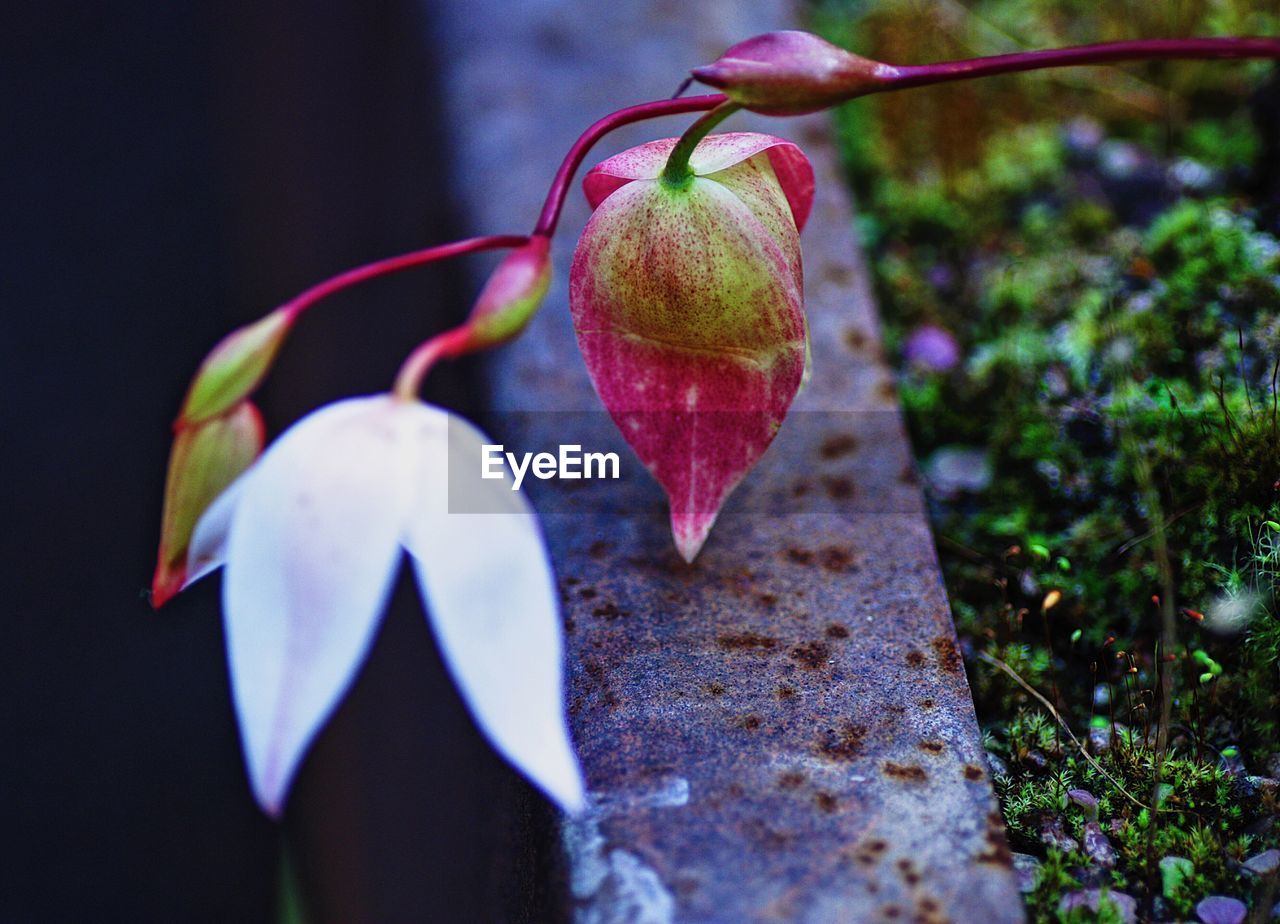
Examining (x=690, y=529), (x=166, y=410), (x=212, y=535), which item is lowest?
(x=166, y=410)

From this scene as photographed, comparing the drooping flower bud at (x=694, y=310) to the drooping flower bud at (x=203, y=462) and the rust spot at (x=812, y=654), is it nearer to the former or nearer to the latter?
the rust spot at (x=812, y=654)

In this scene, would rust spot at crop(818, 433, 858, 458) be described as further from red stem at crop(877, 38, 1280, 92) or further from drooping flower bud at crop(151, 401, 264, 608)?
drooping flower bud at crop(151, 401, 264, 608)

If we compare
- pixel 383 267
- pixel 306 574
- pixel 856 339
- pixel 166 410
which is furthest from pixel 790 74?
pixel 166 410

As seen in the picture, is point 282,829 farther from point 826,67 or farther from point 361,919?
point 826,67

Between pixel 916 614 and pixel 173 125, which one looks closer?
pixel 916 614

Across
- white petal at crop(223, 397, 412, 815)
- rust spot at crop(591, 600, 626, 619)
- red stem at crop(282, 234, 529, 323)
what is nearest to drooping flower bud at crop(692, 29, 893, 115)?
red stem at crop(282, 234, 529, 323)

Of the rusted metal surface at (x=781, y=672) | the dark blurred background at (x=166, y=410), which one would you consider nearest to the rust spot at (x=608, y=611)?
the rusted metal surface at (x=781, y=672)

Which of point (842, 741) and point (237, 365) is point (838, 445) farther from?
point (237, 365)

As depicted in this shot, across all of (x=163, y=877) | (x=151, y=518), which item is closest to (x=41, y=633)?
(x=151, y=518)
